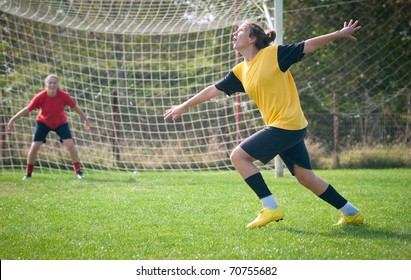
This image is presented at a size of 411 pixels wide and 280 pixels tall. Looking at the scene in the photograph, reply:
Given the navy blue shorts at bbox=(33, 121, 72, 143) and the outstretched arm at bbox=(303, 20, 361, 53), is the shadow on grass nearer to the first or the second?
the outstretched arm at bbox=(303, 20, 361, 53)

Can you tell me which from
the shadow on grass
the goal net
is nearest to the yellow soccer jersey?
the shadow on grass

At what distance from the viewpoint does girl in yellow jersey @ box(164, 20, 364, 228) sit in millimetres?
4598

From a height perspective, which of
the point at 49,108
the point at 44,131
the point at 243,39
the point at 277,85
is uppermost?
the point at 243,39

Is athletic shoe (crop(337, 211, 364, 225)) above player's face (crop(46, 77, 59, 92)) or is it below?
below

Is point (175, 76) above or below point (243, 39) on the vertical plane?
below

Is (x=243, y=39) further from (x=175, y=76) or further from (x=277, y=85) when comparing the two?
(x=175, y=76)

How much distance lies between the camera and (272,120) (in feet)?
15.4

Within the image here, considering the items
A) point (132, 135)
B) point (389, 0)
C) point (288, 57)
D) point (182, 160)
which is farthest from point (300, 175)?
point (389, 0)

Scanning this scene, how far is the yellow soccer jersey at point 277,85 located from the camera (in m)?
4.59

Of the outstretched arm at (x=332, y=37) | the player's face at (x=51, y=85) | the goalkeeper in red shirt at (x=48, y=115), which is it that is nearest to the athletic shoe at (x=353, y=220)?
the outstretched arm at (x=332, y=37)

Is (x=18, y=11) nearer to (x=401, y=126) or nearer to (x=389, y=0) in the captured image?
(x=401, y=126)

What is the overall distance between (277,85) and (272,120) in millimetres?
292

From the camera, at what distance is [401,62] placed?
57.2 ft

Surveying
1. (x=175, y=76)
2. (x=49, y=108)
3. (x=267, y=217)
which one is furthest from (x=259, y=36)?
(x=175, y=76)
